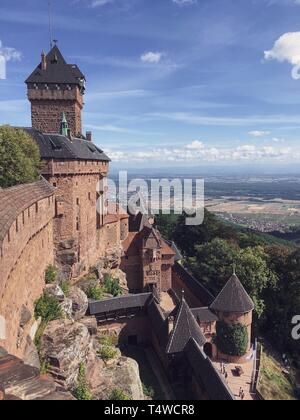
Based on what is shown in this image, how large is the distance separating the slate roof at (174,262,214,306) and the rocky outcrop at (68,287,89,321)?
1247 centimetres

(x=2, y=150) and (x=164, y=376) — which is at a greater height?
(x=2, y=150)

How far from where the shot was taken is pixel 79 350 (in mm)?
18359

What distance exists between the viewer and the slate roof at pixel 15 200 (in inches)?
476

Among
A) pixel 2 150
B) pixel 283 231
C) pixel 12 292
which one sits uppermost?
pixel 2 150

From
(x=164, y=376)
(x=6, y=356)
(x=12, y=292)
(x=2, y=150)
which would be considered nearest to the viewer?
(x=6, y=356)

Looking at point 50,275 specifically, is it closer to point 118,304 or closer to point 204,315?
point 118,304

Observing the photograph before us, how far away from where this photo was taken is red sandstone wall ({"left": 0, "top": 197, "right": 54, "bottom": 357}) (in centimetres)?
1213

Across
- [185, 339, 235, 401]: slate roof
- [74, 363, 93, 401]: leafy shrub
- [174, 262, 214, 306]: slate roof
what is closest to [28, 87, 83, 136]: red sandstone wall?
[174, 262, 214, 306]: slate roof

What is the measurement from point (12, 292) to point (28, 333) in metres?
3.59

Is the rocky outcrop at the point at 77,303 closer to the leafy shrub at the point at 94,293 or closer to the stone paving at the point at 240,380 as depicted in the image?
the leafy shrub at the point at 94,293

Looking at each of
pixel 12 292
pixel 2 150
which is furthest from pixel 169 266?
pixel 12 292

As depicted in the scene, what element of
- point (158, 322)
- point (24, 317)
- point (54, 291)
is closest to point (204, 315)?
point (158, 322)
